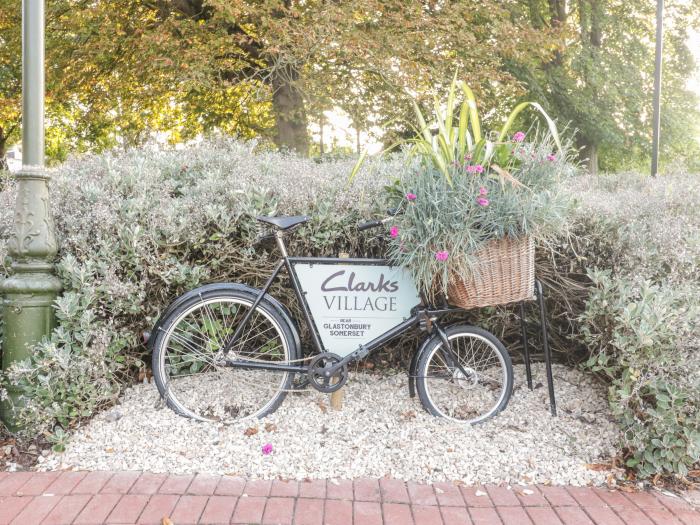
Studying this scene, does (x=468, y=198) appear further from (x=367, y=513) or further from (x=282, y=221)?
(x=367, y=513)

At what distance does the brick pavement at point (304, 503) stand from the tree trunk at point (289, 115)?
26.9 ft

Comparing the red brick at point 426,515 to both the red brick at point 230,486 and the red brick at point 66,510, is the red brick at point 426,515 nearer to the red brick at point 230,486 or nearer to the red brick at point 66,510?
the red brick at point 230,486

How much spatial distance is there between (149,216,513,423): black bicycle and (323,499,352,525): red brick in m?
0.80

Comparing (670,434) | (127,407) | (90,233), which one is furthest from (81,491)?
(670,434)

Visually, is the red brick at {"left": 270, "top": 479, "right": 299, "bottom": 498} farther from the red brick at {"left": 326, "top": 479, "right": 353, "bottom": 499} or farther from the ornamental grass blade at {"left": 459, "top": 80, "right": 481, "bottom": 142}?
the ornamental grass blade at {"left": 459, "top": 80, "right": 481, "bottom": 142}

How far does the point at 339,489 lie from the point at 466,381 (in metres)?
1.12

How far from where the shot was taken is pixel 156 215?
355cm

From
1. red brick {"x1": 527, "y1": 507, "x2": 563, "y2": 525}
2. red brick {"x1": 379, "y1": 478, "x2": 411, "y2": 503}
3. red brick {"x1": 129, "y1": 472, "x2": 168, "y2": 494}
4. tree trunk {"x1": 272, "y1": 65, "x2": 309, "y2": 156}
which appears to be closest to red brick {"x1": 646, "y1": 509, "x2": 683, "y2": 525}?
red brick {"x1": 527, "y1": 507, "x2": 563, "y2": 525}

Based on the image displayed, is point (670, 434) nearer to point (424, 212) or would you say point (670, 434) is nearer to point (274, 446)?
point (424, 212)

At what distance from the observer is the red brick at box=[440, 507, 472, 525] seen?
2.62 m

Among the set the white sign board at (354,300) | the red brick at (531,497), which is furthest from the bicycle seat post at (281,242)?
the red brick at (531,497)

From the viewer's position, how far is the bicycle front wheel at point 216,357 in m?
3.43

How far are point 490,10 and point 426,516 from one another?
9822 millimetres

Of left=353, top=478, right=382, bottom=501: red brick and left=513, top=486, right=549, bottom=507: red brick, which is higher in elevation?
left=353, top=478, right=382, bottom=501: red brick
